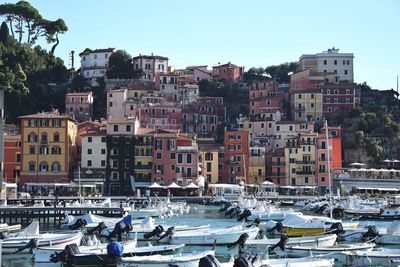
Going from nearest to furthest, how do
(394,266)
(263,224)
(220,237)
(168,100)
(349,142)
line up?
(394,266)
(220,237)
(263,224)
(349,142)
(168,100)

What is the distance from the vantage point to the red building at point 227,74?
405 feet

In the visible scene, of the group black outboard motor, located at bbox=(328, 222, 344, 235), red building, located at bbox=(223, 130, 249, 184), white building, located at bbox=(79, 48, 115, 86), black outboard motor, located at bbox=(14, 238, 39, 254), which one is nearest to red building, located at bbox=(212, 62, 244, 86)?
white building, located at bbox=(79, 48, 115, 86)

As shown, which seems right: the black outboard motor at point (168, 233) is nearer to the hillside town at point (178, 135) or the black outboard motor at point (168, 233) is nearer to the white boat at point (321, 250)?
the white boat at point (321, 250)

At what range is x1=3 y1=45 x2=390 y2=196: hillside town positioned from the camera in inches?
3408

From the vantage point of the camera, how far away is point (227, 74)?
124 m

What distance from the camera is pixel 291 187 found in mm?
91688

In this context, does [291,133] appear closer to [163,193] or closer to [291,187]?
[291,187]

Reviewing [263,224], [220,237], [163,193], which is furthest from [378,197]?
[220,237]

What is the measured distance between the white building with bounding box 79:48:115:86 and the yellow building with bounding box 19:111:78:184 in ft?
104

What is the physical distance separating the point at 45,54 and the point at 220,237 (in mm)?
79279

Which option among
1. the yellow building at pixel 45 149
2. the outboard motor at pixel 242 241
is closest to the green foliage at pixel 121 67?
the yellow building at pixel 45 149

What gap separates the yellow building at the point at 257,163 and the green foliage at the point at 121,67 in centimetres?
2832

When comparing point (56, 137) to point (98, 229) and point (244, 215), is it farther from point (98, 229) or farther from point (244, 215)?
point (98, 229)

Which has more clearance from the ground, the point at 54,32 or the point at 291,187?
the point at 54,32
